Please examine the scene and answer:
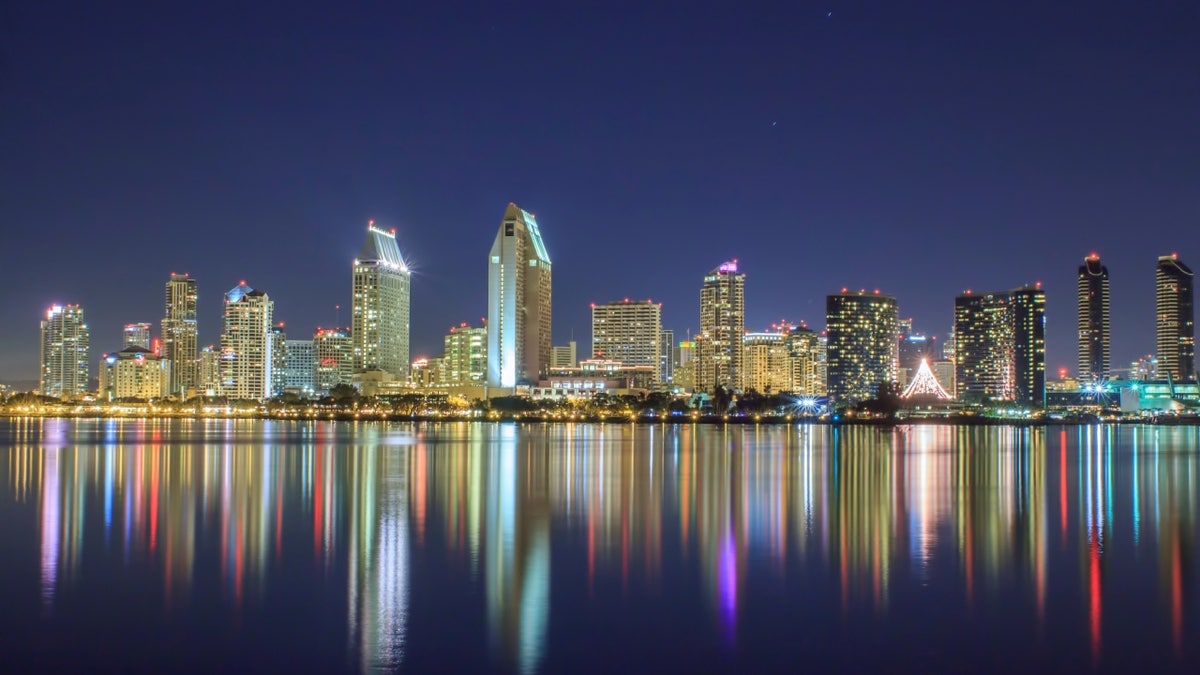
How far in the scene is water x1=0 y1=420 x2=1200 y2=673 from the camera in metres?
13.1

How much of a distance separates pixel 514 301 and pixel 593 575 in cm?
15645

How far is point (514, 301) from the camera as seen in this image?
173750 millimetres

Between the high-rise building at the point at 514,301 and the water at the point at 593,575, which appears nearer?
the water at the point at 593,575

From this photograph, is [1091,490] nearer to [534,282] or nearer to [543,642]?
[543,642]

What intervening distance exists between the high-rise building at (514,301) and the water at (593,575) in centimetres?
13685

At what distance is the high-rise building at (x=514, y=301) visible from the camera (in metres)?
174

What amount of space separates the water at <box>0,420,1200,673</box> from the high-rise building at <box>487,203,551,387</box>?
13685 cm

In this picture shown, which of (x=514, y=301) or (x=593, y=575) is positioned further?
(x=514, y=301)

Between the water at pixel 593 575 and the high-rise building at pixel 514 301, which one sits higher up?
the high-rise building at pixel 514 301

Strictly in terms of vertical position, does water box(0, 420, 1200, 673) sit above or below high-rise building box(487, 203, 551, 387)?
below

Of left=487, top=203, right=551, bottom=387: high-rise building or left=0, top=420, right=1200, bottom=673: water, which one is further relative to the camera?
left=487, top=203, right=551, bottom=387: high-rise building

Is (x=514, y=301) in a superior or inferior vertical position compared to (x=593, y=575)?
superior

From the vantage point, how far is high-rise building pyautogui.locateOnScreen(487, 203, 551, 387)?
17375 cm

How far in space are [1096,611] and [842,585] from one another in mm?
3759
